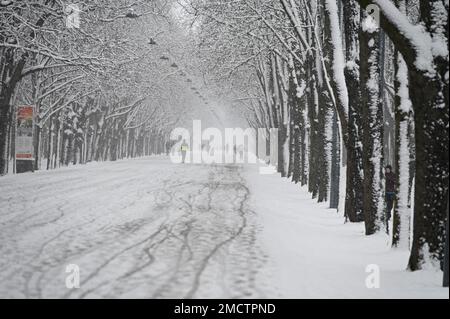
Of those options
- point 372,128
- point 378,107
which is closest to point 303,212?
point 372,128

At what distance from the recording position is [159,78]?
59.3 m

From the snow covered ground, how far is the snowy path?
1 centimetres

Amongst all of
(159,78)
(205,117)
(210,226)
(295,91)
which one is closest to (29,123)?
(295,91)

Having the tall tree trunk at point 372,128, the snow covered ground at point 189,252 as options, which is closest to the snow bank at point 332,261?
the snow covered ground at point 189,252

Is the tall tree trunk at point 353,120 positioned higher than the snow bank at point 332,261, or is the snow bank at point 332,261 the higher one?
the tall tree trunk at point 353,120

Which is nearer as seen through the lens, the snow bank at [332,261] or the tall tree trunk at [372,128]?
the snow bank at [332,261]

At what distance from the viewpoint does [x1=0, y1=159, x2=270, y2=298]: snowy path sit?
6867mm

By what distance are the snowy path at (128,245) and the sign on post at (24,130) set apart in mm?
10330

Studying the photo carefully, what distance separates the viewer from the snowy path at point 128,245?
6867mm

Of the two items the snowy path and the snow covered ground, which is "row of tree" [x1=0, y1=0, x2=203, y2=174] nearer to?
the snowy path

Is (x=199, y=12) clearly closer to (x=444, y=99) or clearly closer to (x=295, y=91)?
(x=295, y=91)

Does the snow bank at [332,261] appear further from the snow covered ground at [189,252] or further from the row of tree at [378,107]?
the row of tree at [378,107]

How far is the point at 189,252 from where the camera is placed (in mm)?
9117
